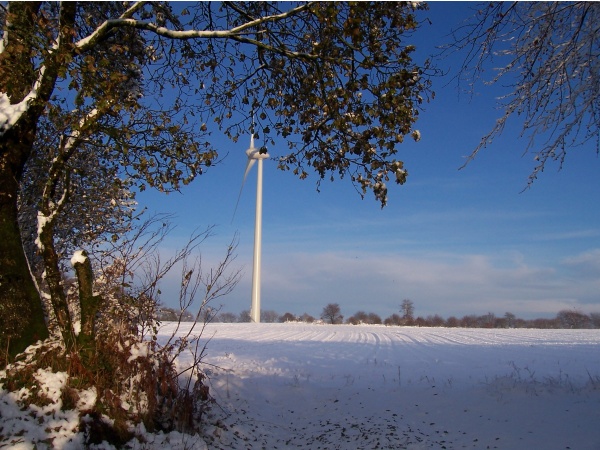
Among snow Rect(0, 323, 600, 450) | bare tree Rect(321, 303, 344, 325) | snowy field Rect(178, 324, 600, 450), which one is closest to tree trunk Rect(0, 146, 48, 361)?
snow Rect(0, 323, 600, 450)

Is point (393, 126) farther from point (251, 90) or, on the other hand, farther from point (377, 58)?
point (251, 90)

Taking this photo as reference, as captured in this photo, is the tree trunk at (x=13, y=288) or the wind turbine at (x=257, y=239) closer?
the tree trunk at (x=13, y=288)

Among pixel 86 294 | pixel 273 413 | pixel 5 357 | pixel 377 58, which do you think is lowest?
pixel 273 413

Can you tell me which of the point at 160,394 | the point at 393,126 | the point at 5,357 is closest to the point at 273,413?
the point at 160,394

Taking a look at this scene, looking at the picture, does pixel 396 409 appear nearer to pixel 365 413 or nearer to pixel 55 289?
pixel 365 413

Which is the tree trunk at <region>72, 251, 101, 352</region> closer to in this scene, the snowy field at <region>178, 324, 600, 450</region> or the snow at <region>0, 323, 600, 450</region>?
the snow at <region>0, 323, 600, 450</region>

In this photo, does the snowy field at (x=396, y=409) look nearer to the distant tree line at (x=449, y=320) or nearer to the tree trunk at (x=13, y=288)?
the tree trunk at (x=13, y=288)

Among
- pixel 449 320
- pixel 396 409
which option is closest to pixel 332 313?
pixel 449 320

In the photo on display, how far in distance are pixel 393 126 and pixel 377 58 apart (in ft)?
3.02

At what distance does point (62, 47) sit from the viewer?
16.2 ft

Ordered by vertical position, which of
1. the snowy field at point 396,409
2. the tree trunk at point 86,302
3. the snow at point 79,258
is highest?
the snow at point 79,258

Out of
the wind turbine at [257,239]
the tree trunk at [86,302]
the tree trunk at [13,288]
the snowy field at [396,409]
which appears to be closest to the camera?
the tree trunk at [13,288]

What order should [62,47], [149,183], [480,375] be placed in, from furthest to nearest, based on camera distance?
[480,375] → [149,183] → [62,47]

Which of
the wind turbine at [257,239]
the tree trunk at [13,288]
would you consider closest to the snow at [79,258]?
the tree trunk at [13,288]
